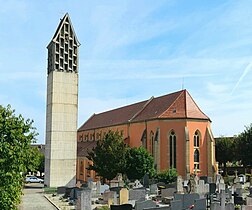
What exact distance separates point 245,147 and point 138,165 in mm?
21405

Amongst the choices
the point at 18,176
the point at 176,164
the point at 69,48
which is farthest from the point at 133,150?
the point at 18,176

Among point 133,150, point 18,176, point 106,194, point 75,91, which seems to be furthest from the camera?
point 75,91

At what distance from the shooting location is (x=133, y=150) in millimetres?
38938

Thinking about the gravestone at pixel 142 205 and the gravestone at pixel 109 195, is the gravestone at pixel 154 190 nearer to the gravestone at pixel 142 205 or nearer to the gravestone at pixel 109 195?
the gravestone at pixel 109 195

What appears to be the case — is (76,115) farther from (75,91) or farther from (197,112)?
(197,112)

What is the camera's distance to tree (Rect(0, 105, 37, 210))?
44.3 ft

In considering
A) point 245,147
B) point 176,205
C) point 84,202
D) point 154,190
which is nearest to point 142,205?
point 176,205

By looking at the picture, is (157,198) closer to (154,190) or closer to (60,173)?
(154,190)

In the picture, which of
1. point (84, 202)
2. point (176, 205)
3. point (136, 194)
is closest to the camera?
point (176, 205)

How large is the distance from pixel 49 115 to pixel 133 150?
9.76 m

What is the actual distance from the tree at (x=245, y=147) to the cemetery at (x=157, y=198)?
18.8 m

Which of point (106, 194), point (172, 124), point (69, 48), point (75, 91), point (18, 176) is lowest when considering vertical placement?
point (106, 194)

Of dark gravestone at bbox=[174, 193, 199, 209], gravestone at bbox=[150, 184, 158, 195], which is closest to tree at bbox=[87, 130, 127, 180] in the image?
gravestone at bbox=[150, 184, 158, 195]

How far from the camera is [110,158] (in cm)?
3719
